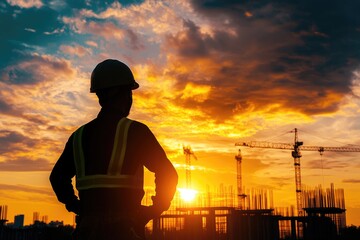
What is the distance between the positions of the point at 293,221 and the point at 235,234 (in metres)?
6.13

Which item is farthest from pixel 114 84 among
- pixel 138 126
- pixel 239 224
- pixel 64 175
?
pixel 239 224

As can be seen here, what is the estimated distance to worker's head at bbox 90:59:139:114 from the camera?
2.65 metres

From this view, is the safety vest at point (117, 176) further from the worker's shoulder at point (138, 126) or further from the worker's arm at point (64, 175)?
the worker's arm at point (64, 175)

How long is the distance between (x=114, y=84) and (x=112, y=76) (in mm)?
49

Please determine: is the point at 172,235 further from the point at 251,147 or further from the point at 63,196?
the point at 251,147

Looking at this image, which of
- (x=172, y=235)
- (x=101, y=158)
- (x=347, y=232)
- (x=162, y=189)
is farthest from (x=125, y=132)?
(x=347, y=232)

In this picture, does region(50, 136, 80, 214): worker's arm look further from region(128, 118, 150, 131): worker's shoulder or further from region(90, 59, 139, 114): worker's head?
region(128, 118, 150, 131): worker's shoulder

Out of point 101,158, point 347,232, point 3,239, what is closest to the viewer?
point 101,158

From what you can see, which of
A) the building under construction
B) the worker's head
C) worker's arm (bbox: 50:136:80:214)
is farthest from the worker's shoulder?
the building under construction

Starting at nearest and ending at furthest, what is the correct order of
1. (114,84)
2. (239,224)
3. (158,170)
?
(158,170), (114,84), (239,224)

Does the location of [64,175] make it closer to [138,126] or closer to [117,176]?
[117,176]

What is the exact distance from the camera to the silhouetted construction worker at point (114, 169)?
7.68 feet

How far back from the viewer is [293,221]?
1379 inches

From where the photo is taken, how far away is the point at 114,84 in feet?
8.68
